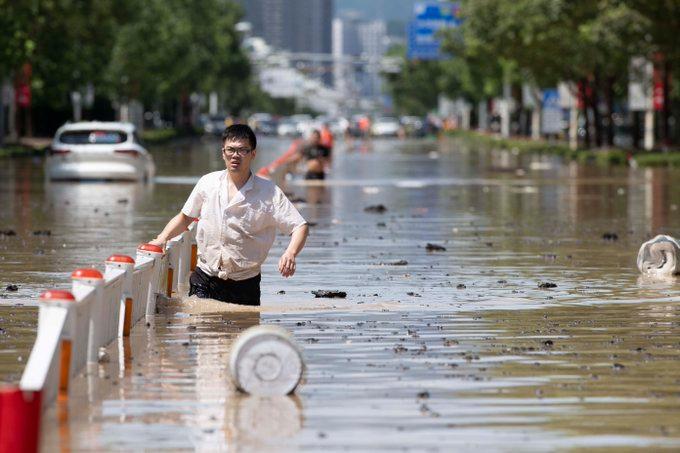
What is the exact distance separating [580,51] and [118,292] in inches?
2199

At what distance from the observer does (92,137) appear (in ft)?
143

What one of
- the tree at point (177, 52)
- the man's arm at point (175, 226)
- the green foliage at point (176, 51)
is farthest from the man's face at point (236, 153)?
the tree at point (177, 52)

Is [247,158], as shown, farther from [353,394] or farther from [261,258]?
[353,394]

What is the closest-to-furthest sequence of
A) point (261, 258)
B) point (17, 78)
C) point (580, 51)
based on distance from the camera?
1. point (261, 258)
2. point (580, 51)
3. point (17, 78)

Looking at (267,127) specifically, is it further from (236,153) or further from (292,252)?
(292,252)

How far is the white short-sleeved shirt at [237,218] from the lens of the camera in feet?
43.7

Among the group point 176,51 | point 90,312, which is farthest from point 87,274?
point 176,51

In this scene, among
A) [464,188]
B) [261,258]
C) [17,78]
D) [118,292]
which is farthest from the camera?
→ [17,78]

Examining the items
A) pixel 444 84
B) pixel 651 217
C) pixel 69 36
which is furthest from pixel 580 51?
pixel 444 84

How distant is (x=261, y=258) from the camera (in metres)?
13.6

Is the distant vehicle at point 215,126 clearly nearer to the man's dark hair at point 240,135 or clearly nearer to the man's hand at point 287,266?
the man's dark hair at point 240,135

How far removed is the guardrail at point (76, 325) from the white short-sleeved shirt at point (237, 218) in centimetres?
54

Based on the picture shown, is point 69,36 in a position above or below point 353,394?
above

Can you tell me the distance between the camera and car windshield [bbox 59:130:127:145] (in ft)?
142
